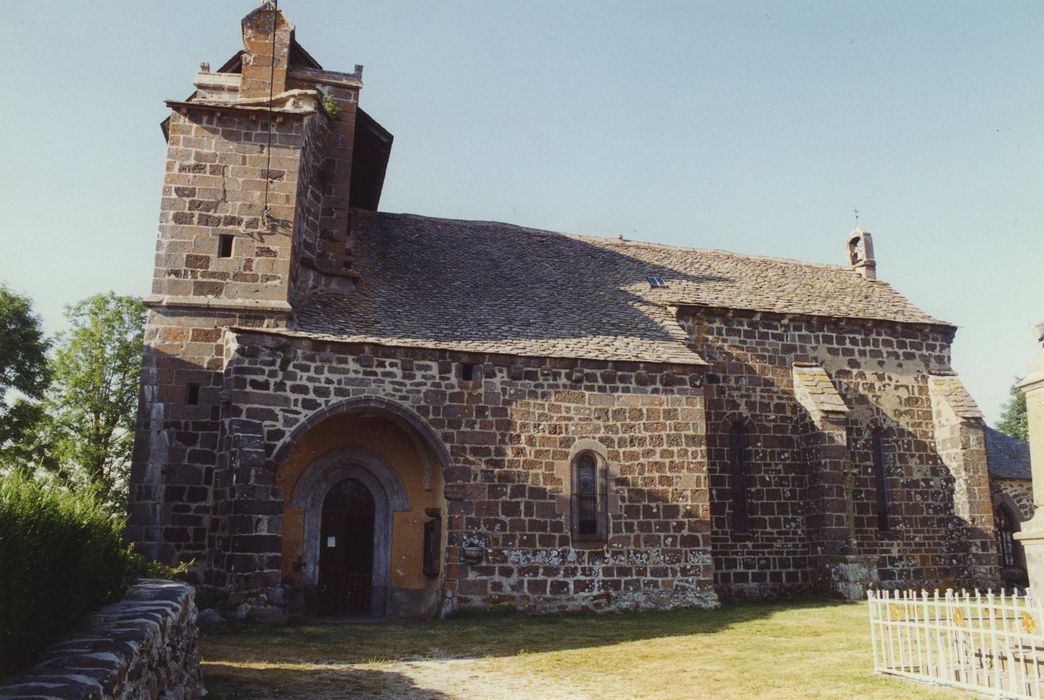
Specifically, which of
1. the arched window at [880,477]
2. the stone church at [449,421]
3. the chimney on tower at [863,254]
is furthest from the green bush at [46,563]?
the chimney on tower at [863,254]

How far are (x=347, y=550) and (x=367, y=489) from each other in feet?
4.41

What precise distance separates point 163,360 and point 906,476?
18778 millimetres

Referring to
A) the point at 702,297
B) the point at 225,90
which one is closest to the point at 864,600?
the point at 702,297

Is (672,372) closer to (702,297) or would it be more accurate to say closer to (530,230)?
(702,297)

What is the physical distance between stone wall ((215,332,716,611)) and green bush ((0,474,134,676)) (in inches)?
321

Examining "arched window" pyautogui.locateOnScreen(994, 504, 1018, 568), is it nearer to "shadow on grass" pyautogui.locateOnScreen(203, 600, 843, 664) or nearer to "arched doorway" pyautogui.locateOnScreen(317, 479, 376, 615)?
"shadow on grass" pyautogui.locateOnScreen(203, 600, 843, 664)

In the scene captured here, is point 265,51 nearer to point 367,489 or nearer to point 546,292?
point 546,292

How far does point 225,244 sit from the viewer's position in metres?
17.0

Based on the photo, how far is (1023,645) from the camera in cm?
898

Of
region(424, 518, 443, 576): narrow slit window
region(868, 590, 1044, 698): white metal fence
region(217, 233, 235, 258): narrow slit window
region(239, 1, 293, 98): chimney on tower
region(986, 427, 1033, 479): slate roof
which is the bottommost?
region(868, 590, 1044, 698): white metal fence

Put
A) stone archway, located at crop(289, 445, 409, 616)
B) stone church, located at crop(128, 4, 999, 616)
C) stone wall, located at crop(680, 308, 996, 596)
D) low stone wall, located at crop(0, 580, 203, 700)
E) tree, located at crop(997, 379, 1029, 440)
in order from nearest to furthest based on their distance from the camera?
low stone wall, located at crop(0, 580, 203, 700), stone church, located at crop(128, 4, 999, 616), stone archway, located at crop(289, 445, 409, 616), stone wall, located at crop(680, 308, 996, 596), tree, located at crop(997, 379, 1029, 440)

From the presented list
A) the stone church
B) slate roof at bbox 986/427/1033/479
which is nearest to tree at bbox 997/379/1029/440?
slate roof at bbox 986/427/1033/479

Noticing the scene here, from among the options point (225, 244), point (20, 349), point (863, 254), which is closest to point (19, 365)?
point (20, 349)

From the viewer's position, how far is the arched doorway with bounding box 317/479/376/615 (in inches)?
676
